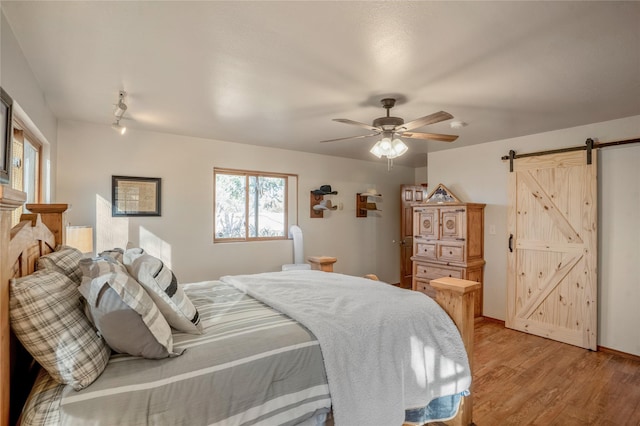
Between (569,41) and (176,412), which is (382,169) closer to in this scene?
(569,41)

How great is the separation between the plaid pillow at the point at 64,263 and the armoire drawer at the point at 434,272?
4104 millimetres

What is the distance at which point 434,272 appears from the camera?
4.63 metres

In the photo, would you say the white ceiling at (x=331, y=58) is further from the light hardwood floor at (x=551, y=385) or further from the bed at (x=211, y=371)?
the light hardwood floor at (x=551, y=385)

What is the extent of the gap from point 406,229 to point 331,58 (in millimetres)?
4607

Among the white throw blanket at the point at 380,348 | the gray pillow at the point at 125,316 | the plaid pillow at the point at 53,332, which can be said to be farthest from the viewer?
the white throw blanket at the point at 380,348

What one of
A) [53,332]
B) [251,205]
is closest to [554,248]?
[251,205]

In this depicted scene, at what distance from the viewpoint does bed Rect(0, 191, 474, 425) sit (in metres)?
1.08

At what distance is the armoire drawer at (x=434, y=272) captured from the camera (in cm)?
434

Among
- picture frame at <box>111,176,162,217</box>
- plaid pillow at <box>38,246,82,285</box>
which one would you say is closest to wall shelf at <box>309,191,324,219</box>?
picture frame at <box>111,176,162,217</box>

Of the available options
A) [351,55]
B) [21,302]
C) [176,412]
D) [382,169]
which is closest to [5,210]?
[21,302]

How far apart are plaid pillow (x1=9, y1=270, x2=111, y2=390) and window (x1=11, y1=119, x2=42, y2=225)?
1.22 m

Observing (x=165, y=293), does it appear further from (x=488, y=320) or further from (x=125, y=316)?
(x=488, y=320)

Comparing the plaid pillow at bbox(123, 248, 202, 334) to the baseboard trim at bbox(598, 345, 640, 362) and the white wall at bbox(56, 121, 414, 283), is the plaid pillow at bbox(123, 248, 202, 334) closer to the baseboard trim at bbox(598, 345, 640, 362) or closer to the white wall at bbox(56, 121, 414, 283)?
the white wall at bbox(56, 121, 414, 283)

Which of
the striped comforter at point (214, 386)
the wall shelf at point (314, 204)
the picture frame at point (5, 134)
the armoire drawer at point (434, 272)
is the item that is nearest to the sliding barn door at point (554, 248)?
the armoire drawer at point (434, 272)
